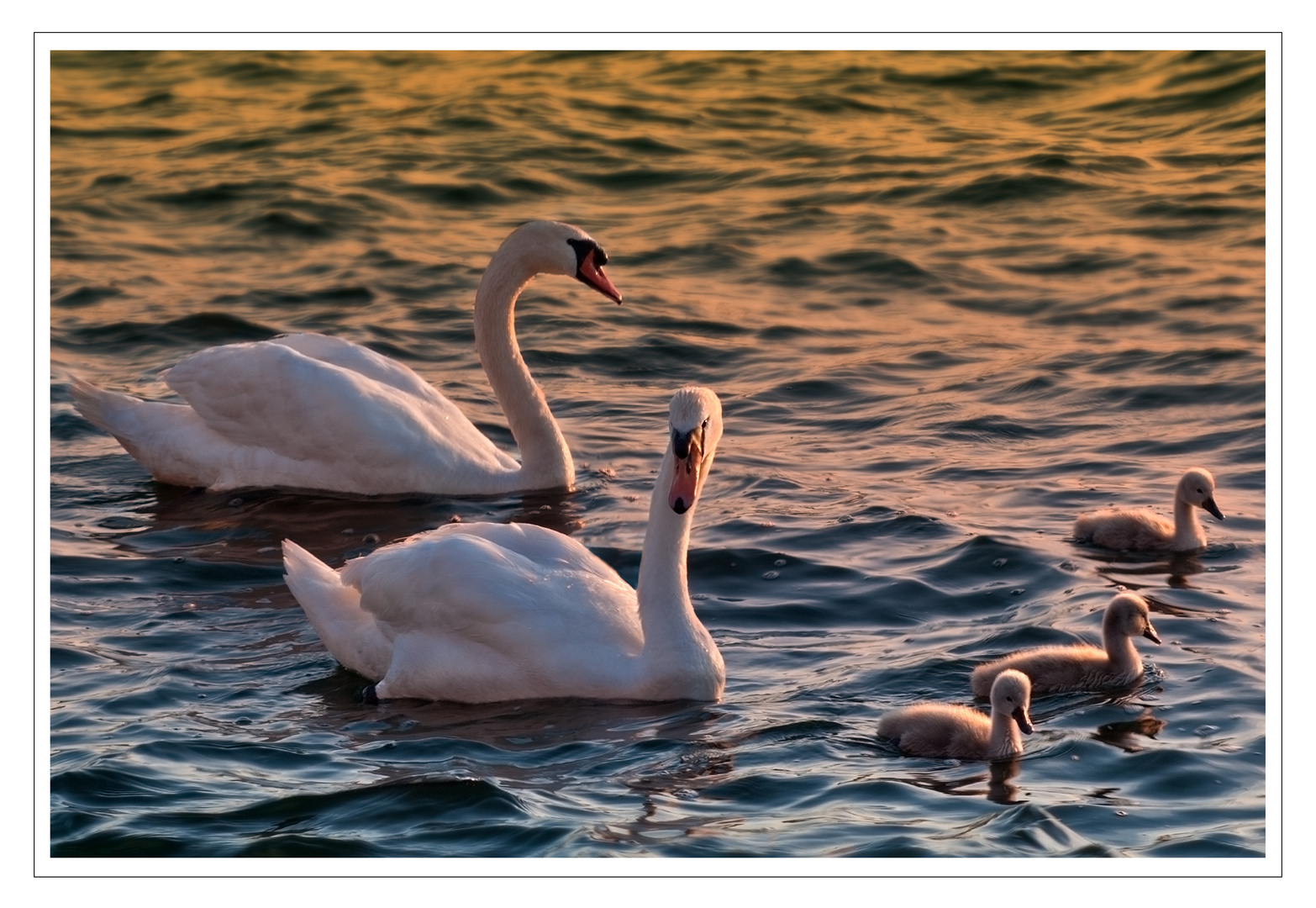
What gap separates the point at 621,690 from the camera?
332 inches

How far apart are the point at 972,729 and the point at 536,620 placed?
2031 millimetres

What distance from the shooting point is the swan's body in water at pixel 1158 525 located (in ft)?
34.9

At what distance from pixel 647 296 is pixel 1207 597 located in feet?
23.9

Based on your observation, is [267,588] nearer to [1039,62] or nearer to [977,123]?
[1039,62]

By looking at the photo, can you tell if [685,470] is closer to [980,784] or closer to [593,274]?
[980,784]

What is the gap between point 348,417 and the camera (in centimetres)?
1216

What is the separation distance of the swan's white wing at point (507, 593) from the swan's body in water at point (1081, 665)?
1.63 metres

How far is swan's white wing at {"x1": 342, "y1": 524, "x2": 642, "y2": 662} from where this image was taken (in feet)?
27.9

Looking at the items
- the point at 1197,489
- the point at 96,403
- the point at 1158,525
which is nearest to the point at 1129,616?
the point at 1158,525

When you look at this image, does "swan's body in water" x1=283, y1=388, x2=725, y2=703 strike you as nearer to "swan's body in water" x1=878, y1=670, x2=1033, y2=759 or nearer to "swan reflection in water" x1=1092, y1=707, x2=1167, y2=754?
"swan's body in water" x1=878, y1=670, x2=1033, y2=759

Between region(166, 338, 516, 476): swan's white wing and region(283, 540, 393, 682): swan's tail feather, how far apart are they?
8.47 ft

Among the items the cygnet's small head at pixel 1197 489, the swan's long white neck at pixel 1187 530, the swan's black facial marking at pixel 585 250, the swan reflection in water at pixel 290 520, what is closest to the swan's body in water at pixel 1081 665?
the swan's long white neck at pixel 1187 530

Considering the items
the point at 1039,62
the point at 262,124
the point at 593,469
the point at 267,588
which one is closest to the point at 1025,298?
the point at 1039,62

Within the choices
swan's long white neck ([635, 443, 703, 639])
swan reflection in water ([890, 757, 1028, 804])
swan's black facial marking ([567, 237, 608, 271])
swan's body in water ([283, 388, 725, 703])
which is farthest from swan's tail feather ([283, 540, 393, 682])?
swan's black facial marking ([567, 237, 608, 271])
